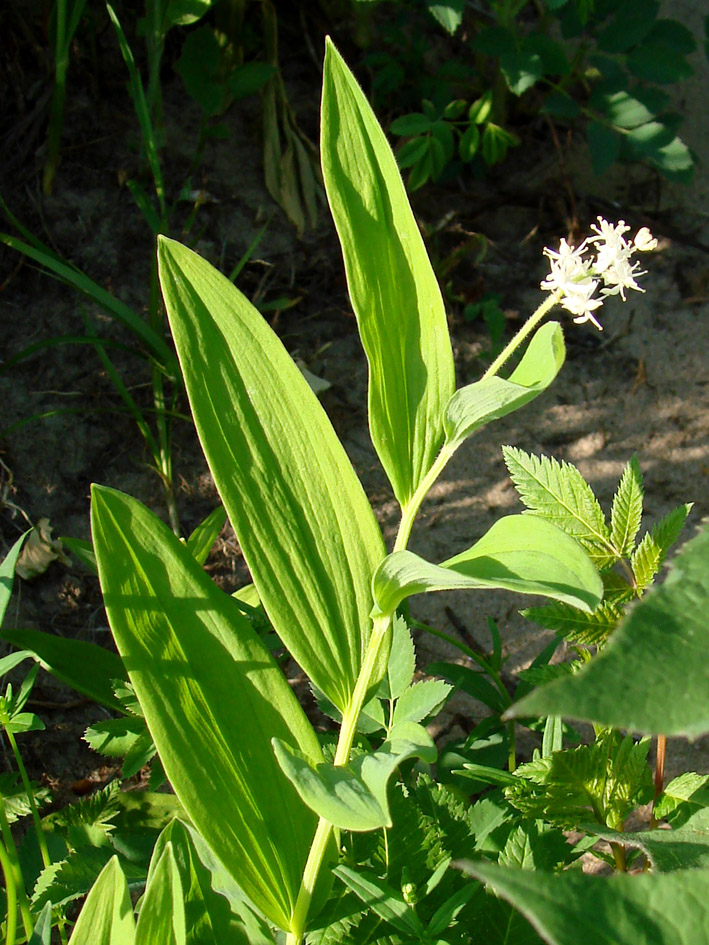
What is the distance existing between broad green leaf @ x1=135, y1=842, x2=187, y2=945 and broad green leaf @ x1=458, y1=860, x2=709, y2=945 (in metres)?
0.38

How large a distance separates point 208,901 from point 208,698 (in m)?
0.21

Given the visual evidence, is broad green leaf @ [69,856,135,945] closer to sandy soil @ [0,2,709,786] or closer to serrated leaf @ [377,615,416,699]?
serrated leaf @ [377,615,416,699]

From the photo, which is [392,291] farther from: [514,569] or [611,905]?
[611,905]

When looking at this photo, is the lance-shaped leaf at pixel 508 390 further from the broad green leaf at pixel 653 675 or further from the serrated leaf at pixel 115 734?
the serrated leaf at pixel 115 734

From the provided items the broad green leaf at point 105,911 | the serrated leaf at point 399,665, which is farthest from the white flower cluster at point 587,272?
the broad green leaf at point 105,911

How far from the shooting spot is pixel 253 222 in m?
1.84

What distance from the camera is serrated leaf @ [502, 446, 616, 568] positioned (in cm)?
82

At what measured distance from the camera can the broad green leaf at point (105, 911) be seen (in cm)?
74

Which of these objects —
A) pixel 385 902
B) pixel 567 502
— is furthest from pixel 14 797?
pixel 567 502

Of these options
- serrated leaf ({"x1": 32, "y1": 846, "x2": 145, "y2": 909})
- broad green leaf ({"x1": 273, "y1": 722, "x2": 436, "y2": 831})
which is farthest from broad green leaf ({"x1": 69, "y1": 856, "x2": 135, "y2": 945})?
broad green leaf ({"x1": 273, "y1": 722, "x2": 436, "y2": 831})

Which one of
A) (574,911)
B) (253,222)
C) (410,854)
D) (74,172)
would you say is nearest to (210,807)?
(410,854)

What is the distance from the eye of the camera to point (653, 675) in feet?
1.22

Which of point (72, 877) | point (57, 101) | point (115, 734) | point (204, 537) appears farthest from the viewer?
point (57, 101)

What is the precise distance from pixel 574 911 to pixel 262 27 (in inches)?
75.2
